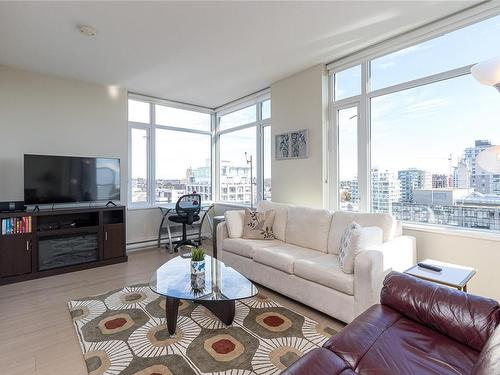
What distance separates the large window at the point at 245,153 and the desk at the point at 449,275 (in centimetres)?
289

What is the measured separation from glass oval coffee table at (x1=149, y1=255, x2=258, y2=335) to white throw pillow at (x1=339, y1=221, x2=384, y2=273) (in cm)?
81

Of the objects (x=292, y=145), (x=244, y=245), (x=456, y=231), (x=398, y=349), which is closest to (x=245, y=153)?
(x=292, y=145)

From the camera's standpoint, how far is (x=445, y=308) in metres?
1.42

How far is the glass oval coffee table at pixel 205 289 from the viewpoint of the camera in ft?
6.63

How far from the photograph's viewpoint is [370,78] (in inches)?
130

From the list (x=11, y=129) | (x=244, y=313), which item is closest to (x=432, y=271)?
(x=244, y=313)

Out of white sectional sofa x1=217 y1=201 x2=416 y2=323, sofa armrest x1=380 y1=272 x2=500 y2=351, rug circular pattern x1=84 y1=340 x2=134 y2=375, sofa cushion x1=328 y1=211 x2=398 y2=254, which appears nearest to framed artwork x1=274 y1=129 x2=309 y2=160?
white sectional sofa x1=217 y1=201 x2=416 y2=323

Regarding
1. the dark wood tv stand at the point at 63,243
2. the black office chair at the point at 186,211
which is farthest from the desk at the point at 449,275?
the dark wood tv stand at the point at 63,243

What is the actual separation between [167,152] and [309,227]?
3.32 metres

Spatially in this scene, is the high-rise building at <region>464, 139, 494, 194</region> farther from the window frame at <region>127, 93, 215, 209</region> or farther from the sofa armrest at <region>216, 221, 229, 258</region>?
the window frame at <region>127, 93, 215, 209</region>

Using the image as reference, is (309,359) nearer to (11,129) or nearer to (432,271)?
(432,271)

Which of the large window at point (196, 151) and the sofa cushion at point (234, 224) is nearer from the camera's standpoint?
the sofa cushion at point (234, 224)

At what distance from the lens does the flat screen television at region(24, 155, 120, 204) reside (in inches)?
140

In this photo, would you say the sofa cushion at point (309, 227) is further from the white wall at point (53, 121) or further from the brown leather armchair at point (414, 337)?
the white wall at point (53, 121)
